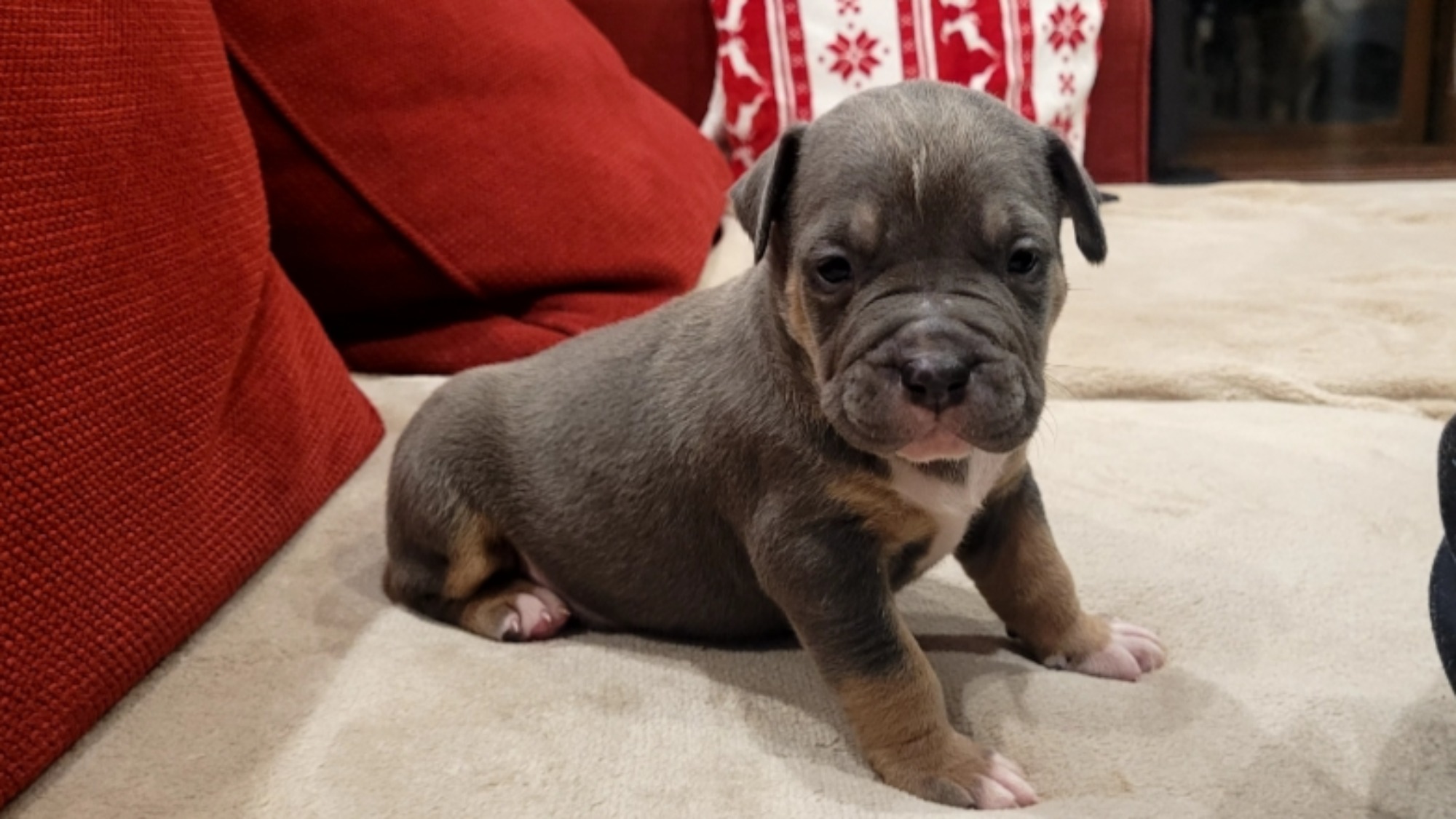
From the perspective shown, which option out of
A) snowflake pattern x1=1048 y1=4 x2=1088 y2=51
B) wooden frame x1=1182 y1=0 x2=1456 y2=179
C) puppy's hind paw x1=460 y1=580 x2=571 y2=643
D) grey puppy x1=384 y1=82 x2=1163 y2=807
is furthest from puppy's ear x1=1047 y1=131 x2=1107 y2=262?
wooden frame x1=1182 y1=0 x2=1456 y2=179

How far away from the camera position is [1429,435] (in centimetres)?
241

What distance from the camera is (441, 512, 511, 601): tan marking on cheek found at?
199 centimetres

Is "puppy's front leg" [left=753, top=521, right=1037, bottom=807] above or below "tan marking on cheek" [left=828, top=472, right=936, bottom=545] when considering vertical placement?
below

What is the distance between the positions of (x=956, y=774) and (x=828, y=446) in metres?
0.46

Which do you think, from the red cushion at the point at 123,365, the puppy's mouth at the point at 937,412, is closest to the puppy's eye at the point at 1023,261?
the puppy's mouth at the point at 937,412

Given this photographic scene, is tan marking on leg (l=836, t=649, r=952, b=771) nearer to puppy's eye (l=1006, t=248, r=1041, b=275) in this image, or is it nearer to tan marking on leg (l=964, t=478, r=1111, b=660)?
tan marking on leg (l=964, t=478, r=1111, b=660)

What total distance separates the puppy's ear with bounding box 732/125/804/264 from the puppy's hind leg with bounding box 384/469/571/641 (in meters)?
0.71

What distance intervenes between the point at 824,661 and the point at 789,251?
0.57m

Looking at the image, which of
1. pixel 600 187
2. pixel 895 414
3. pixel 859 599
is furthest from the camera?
pixel 600 187

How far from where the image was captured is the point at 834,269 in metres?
1.55

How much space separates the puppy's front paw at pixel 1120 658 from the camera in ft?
5.72

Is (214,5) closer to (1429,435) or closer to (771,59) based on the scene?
(771,59)

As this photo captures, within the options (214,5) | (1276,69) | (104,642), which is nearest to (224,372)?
(104,642)

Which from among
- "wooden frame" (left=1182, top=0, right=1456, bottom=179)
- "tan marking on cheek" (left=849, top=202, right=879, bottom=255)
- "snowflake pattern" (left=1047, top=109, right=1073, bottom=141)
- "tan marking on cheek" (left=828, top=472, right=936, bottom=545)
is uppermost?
"tan marking on cheek" (left=849, top=202, right=879, bottom=255)
